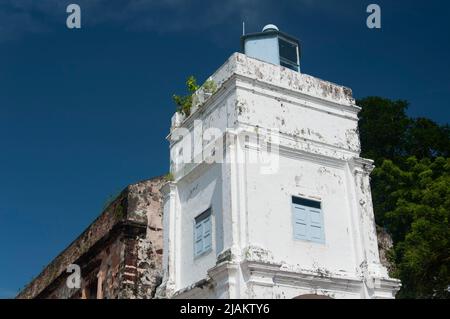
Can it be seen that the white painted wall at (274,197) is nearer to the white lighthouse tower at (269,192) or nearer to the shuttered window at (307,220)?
the white lighthouse tower at (269,192)

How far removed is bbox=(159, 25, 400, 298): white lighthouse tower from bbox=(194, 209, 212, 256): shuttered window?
18 mm

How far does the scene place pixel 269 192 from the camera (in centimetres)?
1053

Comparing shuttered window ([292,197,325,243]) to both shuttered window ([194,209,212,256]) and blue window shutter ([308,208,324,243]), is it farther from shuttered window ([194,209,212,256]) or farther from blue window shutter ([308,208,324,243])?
shuttered window ([194,209,212,256])

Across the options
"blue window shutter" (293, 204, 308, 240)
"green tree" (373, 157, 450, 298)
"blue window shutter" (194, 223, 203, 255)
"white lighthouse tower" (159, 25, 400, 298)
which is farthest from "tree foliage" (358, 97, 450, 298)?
"blue window shutter" (194, 223, 203, 255)

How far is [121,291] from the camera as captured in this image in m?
12.4

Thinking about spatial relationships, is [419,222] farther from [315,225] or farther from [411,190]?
[315,225]

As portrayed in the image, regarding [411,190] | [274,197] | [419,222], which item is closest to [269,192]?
[274,197]

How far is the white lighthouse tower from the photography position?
10047mm

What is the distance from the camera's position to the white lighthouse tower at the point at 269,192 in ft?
33.0

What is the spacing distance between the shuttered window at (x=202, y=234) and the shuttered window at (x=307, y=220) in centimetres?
148
